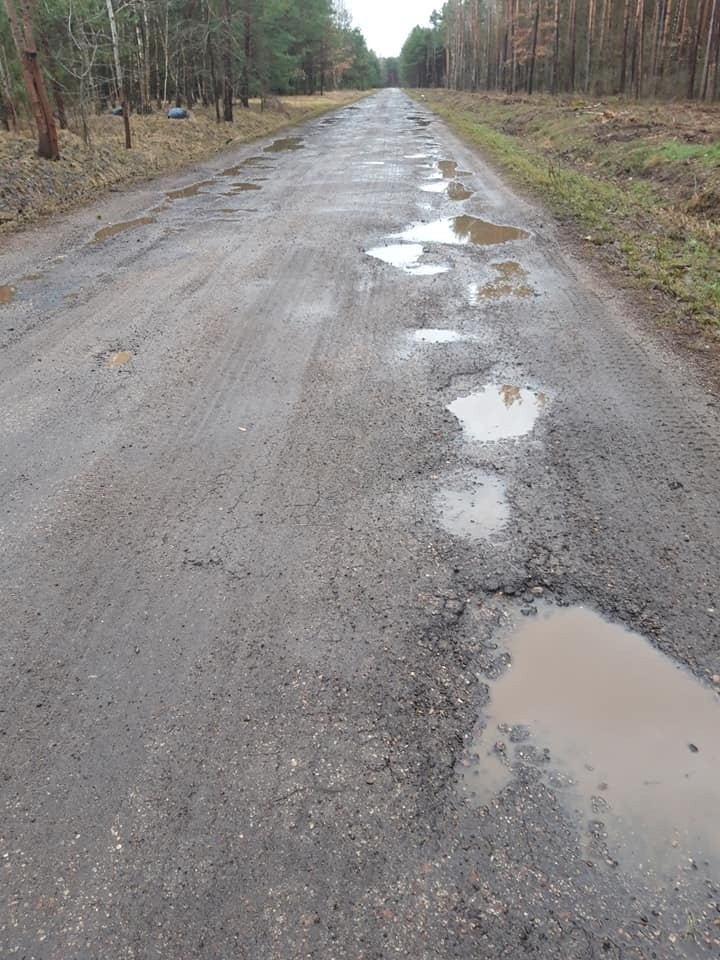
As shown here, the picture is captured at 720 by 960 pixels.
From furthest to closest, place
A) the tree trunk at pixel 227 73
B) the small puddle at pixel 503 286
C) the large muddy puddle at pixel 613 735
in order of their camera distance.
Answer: the tree trunk at pixel 227 73 < the small puddle at pixel 503 286 < the large muddy puddle at pixel 613 735

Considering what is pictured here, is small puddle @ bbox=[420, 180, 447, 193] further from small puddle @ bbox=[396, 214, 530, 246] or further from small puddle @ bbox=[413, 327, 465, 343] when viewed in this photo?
small puddle @ bbox=[413, 327, 465, 343]

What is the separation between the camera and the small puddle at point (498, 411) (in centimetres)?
416

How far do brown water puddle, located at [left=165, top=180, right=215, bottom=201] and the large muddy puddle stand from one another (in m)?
12.0

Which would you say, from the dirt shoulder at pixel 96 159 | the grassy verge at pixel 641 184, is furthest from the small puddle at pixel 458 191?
the dirt shoulder at pixel 96 159

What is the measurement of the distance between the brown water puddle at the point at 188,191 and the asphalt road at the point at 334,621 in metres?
7.28

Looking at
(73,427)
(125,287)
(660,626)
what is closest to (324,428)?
(73,427)

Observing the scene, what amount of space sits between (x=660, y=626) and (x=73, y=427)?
3607 millimetres

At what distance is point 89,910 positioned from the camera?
1.78 meters

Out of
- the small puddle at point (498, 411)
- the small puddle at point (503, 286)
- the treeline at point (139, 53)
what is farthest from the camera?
the treeline at point (139, 53)

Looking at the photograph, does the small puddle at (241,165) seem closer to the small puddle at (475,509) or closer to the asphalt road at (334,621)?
the asphalt road at (334,621)

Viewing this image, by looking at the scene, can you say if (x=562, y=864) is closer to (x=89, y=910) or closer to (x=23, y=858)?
(x=89, y=910)

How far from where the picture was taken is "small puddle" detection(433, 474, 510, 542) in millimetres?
3268

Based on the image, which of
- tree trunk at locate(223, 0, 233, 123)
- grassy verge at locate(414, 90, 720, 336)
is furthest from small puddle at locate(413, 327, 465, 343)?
tree trunk at locate(223, 0, 233, 123)

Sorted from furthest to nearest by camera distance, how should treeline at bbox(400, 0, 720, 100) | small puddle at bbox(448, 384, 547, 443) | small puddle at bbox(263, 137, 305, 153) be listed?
treeline at bbox(400, 0, 720, 100), small puddle at bbox(263, 137, 305, 153), small puddle at bbox(448, 384, 547, 443)
